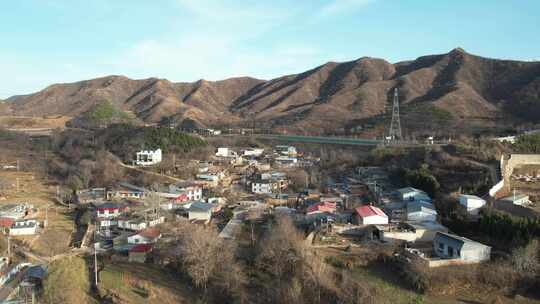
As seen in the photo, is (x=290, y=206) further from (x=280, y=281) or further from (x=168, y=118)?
(x=168, y=118)

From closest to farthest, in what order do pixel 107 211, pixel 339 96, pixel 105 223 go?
pixel 105 223 < pixel 107 211 < pixel 339 96

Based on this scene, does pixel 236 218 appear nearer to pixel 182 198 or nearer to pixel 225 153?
pixel 182 198

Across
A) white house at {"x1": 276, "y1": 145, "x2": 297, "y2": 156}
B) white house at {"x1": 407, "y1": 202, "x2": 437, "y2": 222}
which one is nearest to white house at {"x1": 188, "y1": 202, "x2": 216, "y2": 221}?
white house at {"x1": 407, "y1": 202, "x2": 437, "y2": 222}

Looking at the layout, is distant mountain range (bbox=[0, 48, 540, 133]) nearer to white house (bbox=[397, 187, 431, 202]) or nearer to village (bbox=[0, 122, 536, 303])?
village (bbox=[0, 122, 536, 303])

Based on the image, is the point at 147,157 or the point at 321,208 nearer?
the point at 321,208

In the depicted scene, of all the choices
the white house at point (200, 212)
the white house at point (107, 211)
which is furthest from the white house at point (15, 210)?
the white house at point (200, 212)

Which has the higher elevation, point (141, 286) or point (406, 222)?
point (406, 222)

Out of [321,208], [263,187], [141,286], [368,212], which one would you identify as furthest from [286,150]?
[141,286]

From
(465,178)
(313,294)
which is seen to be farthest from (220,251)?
(465,178)
